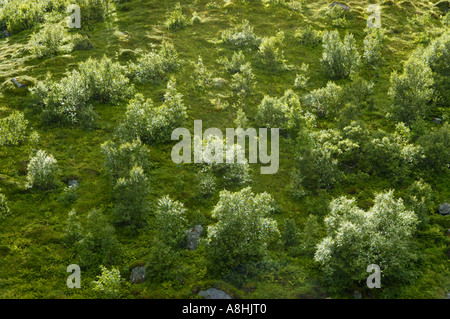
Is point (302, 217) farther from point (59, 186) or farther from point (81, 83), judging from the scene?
point (81, 83)

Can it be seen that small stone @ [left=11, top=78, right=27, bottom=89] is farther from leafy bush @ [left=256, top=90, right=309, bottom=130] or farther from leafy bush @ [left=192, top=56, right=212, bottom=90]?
leafy bush @ [left=256, top=90, right=309, bottom=130]

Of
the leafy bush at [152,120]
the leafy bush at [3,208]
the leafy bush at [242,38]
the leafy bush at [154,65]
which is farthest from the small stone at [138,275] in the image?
the leafy bush at [242,38]

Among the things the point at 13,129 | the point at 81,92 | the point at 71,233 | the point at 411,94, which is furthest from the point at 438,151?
the point at 13,129

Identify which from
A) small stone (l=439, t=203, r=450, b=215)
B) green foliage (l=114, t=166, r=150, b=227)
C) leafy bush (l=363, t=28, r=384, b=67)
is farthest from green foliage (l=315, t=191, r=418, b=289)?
leafy bush (l=363, t=28, r=384, b=67)

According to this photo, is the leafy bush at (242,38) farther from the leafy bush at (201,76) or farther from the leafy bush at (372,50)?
the leafy bush at (372,50)

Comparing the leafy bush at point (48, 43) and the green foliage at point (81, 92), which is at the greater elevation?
the leafy bush at point (48, 43)

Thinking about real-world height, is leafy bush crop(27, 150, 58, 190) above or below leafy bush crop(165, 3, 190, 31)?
below
